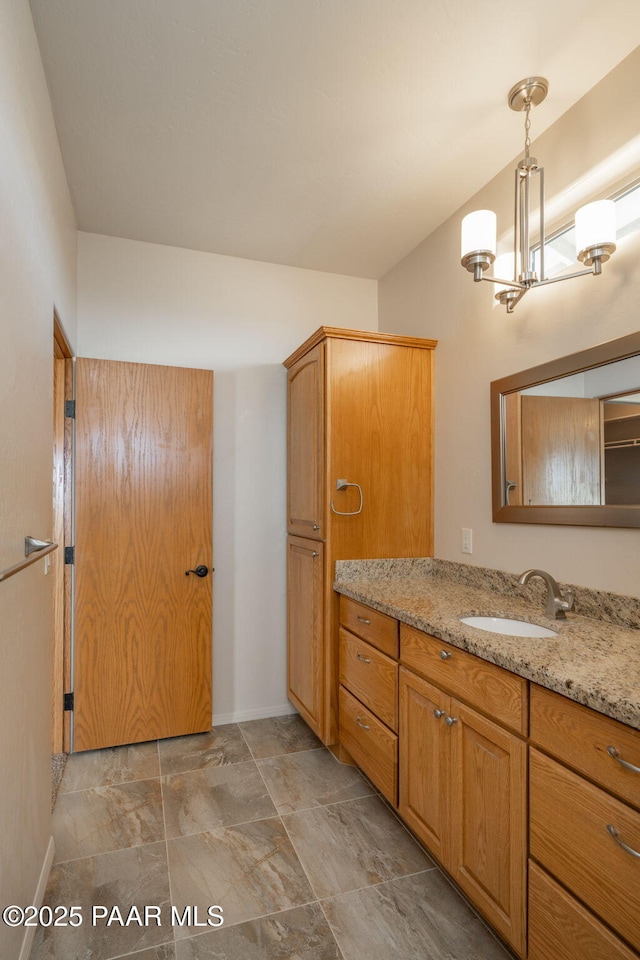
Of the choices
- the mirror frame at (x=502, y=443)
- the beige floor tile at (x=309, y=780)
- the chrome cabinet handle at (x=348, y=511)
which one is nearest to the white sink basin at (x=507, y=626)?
the mirror frame at (x=502, y=443)

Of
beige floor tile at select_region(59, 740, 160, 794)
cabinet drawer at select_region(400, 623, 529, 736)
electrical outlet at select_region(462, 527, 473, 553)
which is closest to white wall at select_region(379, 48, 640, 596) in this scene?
electrical outlet at select_region(462, 527, 473, 553)

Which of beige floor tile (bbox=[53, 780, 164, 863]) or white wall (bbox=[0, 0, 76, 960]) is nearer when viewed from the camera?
white wall (bbox=[0, 0, 76, 960])

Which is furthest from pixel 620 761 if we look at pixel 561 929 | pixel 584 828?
pixel 561 929

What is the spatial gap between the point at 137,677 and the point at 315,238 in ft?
8.26

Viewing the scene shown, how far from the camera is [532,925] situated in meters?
1.25

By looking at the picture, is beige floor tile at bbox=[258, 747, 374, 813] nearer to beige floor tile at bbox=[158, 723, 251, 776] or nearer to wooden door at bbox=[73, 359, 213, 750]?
beige floor tile at bbox=[158, 723, 251, 776]

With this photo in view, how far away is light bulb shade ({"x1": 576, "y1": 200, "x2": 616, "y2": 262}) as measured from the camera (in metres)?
Answer: 1.56

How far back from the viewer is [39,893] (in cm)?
155

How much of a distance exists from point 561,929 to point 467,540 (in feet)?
4.72

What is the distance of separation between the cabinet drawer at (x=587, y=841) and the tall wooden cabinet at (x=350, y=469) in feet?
4.29

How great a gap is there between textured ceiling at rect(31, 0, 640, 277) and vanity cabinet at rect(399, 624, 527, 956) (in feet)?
6.17

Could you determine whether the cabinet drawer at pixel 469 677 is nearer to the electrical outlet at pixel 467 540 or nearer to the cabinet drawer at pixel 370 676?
the cabinet drawer at pixel 370 676

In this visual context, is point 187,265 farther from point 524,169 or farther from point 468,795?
point 468,795

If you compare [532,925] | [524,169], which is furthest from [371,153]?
[532,925]
